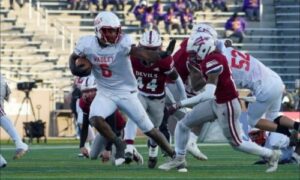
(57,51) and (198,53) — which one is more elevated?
(198,53)

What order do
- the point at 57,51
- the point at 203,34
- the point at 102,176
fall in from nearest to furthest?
the point at 102,176 < the point at 203,34 < the point at 57,51

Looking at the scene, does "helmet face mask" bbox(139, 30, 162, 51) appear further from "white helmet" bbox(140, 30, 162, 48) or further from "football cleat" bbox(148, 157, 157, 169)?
"football cleat" bbox(148, 157, 157, 169)

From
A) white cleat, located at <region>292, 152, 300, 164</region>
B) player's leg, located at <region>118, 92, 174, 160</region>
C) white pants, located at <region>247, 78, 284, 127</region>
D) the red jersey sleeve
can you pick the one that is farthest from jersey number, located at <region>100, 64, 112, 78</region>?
white cleat, located at <region>292, 152, 300, 164</region>

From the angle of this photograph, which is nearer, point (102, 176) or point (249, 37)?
point (102, 176)

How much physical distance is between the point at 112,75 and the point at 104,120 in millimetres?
560

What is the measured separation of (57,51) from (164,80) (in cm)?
2001

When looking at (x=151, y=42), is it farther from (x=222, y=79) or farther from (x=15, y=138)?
(x=15, y=138)

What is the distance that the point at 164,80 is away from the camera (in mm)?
15828

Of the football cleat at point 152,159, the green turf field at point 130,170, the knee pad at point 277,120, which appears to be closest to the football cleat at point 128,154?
the green turf field at point 130,170

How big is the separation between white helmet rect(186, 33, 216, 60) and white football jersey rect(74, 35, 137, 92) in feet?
2.70

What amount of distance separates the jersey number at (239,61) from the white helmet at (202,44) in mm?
1284

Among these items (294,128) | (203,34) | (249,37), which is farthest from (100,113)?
(249,37)

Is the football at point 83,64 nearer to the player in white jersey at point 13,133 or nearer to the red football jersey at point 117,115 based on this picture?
the player in white jersey at point 13,133

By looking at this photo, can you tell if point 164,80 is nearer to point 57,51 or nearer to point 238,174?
point 238,174
